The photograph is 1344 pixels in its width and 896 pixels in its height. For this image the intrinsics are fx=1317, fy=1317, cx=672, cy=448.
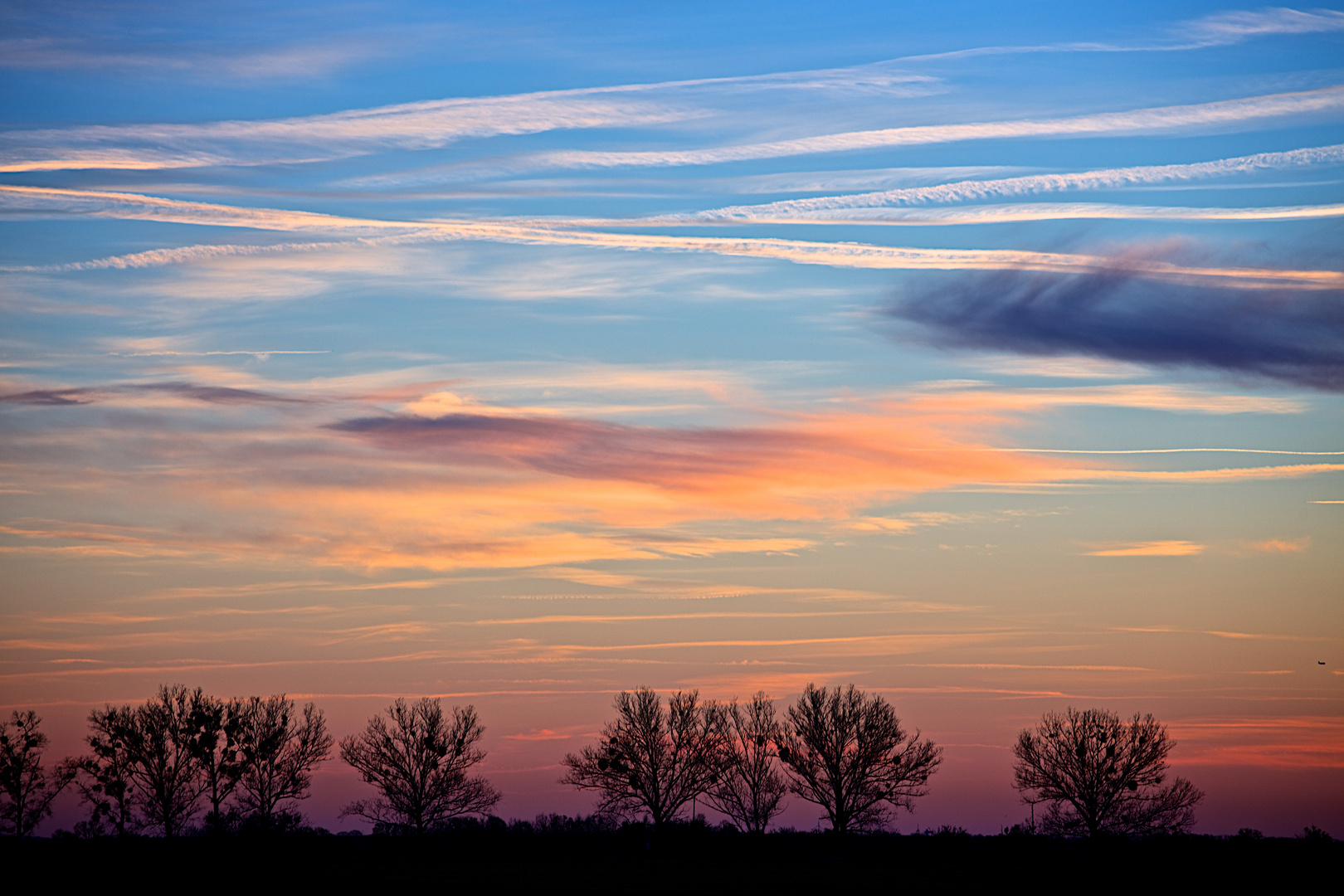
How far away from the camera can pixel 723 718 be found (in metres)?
115

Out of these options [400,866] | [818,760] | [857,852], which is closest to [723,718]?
[818,760]

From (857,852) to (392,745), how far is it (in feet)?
134

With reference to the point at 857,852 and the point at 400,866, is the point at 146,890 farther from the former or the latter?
the point at 857,852

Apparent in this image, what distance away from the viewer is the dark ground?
64000mm

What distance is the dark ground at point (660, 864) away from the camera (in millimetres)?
64000

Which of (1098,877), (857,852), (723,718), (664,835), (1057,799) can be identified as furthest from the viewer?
(723,718)

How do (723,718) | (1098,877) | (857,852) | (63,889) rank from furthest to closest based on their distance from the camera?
(723,718) → (857,852) → (1098,877) → (63,889)

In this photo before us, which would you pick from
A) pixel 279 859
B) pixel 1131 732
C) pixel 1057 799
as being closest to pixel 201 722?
pixel 279 859

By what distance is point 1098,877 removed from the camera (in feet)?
229

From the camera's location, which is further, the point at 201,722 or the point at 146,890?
the point at 201,722

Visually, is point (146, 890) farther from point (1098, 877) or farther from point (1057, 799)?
point (1057, 799)

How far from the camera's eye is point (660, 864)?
275 ft

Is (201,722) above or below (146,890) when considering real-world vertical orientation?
above

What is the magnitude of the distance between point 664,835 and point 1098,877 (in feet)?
129
